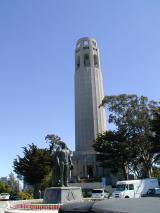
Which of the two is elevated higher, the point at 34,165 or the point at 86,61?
the point at 86,61

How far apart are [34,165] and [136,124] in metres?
15.6

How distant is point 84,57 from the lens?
3226 inches

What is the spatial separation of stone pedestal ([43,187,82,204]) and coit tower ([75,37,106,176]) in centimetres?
5112

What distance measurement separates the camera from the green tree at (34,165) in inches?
1909

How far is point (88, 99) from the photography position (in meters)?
77.4

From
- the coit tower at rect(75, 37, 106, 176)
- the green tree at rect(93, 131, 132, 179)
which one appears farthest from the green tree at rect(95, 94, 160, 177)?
the coit tower at rect(75, 37, 106, 176)

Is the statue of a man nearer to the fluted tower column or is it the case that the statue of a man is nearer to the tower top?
the fluted tower column

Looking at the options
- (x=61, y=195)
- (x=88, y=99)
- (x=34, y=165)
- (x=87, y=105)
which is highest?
(x=88, y=99)

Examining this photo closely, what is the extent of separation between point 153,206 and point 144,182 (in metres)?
39.8

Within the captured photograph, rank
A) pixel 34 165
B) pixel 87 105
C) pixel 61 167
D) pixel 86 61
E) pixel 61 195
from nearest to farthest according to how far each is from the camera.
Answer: pixel 61 195 < pixel 61 167 < pixel 34 165 < pixel 87 105 < pixel 86 61

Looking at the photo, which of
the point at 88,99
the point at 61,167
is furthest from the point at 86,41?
the point at 61,167

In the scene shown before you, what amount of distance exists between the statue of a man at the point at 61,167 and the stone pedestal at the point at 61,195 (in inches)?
25.9

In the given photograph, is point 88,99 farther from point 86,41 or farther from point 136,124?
point 136,124

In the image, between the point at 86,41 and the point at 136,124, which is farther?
the point at 86,41
